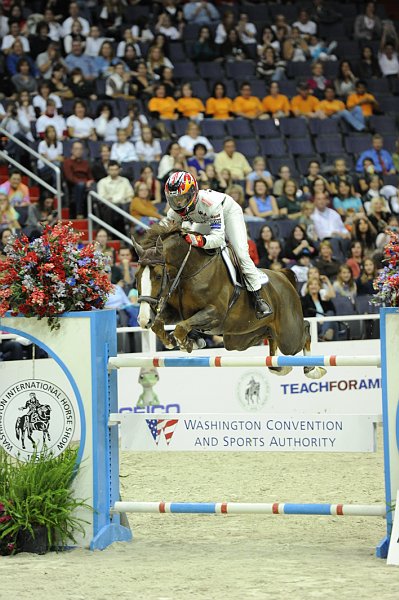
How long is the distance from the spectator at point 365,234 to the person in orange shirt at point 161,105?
11.8ft

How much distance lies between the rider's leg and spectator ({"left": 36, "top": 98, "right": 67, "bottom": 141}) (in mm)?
7608

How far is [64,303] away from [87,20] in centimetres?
1150

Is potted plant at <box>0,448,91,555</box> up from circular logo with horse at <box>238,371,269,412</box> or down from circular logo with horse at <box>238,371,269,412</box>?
down

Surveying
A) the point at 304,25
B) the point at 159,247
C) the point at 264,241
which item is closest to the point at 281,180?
the point at 264,241

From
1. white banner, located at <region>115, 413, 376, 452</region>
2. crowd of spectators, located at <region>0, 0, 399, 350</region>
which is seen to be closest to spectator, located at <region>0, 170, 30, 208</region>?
crowd of spectators, located at <region>0, 0, 399, 350</region>

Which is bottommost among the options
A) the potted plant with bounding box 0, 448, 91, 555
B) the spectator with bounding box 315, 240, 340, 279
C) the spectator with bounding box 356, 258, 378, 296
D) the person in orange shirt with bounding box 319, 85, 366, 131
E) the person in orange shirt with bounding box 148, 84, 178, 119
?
the potted plant with bounding box 0, 448, 91, 555

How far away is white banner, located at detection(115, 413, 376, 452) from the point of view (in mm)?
7414

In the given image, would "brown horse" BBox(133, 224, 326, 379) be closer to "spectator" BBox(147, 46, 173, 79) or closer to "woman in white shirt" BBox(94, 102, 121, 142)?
"woman in white shirt" BBox(94, 102, 121, 142)

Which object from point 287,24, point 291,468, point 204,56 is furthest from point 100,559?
point 287,24

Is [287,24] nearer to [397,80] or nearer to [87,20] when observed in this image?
[397,80]

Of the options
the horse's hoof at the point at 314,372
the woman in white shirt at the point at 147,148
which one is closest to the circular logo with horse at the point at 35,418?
the horse's hoof at the point at 314,372

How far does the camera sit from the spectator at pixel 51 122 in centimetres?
1595

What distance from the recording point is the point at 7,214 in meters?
14.1

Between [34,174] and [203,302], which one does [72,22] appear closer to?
[34,174]
